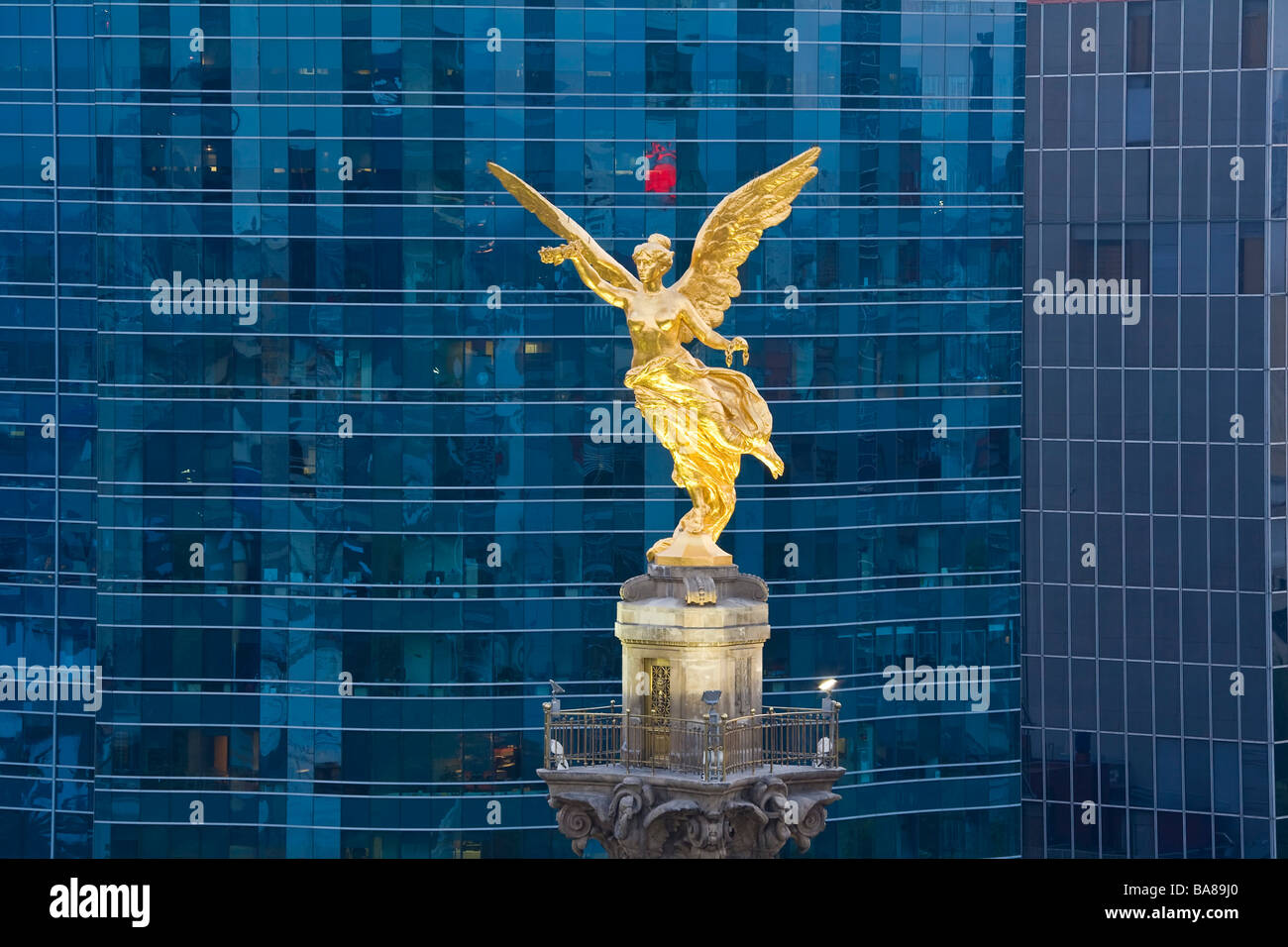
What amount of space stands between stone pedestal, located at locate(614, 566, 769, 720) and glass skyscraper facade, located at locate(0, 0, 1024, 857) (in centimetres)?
4077

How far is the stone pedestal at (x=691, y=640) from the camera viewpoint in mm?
44500

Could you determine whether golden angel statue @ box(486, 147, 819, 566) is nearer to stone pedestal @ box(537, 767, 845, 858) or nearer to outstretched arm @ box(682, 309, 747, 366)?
outstretched arm @ box(682, 309, 747, 366)

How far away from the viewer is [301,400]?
87.1 m

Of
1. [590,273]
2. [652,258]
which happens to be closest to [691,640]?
[652,258]

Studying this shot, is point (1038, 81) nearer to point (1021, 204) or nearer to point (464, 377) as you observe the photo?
point (1021, 204)

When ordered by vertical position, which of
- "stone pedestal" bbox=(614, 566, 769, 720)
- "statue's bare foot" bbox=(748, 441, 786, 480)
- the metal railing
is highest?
"statue's bare foot" bbox=(748, 441, 786, 480)

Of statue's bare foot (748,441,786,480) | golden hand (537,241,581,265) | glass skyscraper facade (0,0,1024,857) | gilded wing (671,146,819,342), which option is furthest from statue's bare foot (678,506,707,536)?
glass skyscraper facade (0,0,1024,857)

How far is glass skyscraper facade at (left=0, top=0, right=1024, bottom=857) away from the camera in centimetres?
8656

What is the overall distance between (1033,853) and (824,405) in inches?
803

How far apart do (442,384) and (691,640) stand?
142ft

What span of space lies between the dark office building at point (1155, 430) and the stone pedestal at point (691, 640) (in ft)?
165

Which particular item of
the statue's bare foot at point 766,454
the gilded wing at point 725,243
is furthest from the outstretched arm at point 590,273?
the statue's bare foot at point 766,454

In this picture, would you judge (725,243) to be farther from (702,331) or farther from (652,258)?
(652,258)

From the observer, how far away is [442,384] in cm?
8656
